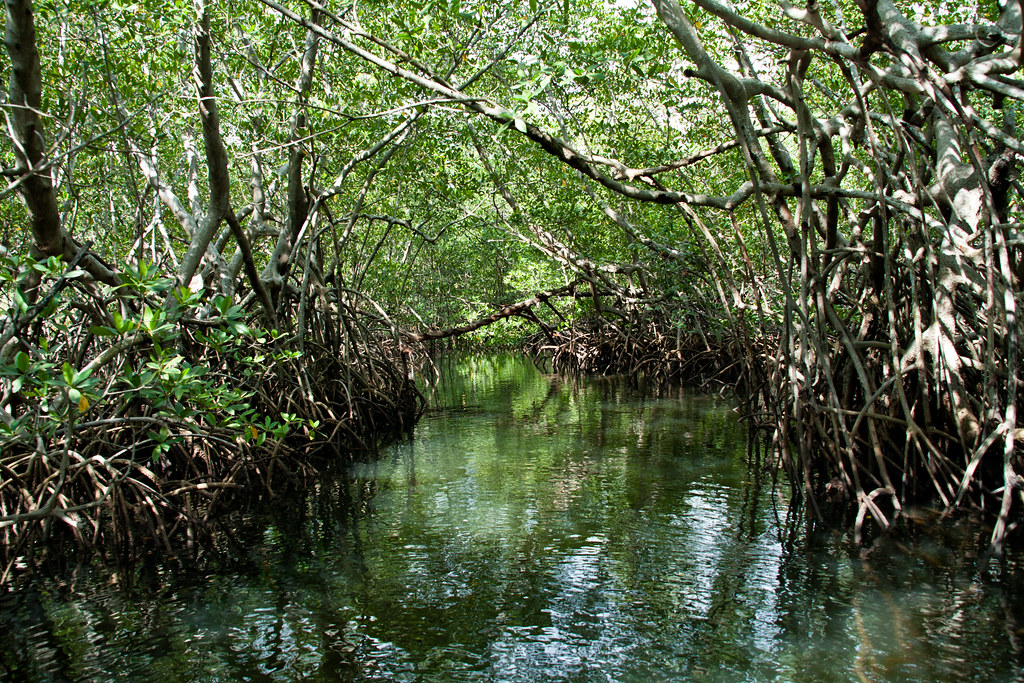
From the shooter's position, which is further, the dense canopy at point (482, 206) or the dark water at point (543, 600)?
the dense canopy at point (482, 206)

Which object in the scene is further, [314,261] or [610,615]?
[314,261]

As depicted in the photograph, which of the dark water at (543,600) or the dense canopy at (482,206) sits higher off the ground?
the dense canopy at (482,206)

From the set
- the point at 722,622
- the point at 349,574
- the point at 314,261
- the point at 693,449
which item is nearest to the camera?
the point at 722,622

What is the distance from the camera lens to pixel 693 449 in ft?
22.2

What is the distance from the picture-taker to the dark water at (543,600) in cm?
297

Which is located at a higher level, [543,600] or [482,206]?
[482,206]

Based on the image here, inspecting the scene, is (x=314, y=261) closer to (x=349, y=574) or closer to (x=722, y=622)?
(x=349, y=574)

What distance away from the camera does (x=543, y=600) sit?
11.7ft

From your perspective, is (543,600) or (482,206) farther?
(482,206)

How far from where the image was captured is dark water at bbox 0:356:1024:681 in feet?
9.74

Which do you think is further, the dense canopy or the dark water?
the dense canopy

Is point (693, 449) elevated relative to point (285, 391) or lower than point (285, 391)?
lower

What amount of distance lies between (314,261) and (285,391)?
172cm

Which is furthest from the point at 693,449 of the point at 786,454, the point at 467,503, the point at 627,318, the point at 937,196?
the point at 627,318
